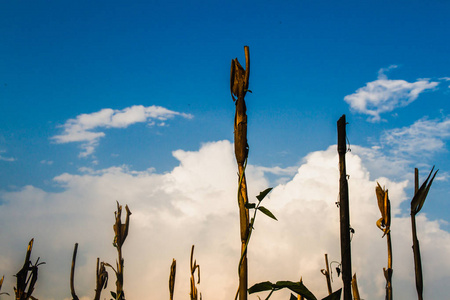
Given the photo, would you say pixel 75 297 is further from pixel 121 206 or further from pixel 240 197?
pixel 240 197

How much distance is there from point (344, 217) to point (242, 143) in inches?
23.9

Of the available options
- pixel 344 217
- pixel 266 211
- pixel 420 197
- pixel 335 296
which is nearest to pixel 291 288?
pixel 335 296

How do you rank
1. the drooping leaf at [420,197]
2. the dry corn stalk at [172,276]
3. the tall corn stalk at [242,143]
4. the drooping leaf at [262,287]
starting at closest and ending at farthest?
the tall corn stalk at [242,143]
the drooping leaf at [262,287]
the drooping leaf at [420,197]
the dry corn stalk at [172,276]

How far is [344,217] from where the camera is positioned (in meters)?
1.68

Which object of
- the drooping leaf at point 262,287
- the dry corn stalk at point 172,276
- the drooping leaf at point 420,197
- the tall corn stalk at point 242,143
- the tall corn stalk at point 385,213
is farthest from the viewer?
the dry corn stalk at point 172,276

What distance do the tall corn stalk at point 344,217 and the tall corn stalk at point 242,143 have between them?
0.49m

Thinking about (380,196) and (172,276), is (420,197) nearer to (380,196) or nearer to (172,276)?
(380,196)

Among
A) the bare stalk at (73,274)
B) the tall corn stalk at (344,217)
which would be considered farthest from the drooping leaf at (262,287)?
the bare stalk at (73,274)

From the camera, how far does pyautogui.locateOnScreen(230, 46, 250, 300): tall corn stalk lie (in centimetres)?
136

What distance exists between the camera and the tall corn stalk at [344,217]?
1.57 meters

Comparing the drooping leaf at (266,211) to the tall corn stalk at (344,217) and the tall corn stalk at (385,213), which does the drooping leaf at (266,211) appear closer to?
the tall corn stalk at (344,217)

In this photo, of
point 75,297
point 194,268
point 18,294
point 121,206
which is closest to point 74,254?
point 75,297

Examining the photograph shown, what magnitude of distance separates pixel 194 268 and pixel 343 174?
2.91m

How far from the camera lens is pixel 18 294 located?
2.60m
